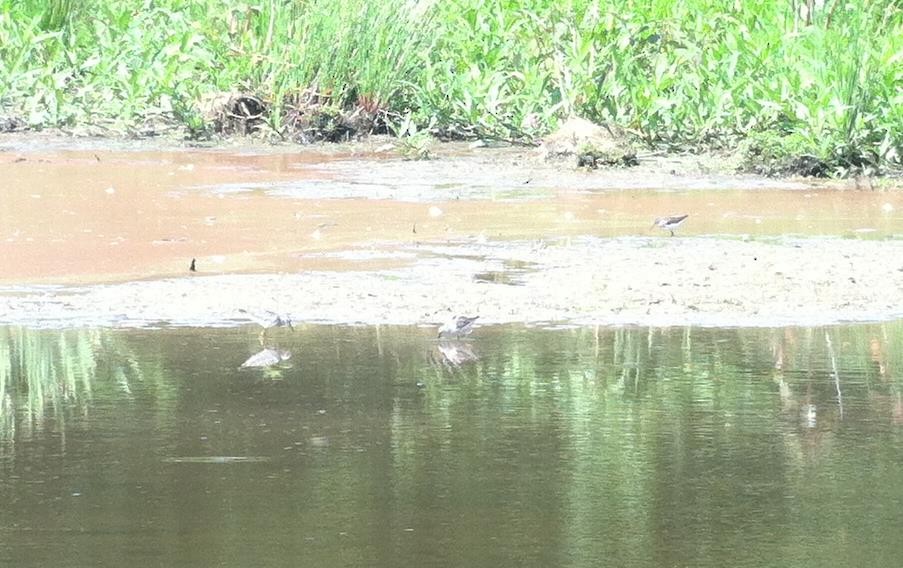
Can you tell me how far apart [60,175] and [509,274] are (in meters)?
4.36

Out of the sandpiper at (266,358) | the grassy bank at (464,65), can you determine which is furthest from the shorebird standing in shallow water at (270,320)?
the grassy bank at (464,65)

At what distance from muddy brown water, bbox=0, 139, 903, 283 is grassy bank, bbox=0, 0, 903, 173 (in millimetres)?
652

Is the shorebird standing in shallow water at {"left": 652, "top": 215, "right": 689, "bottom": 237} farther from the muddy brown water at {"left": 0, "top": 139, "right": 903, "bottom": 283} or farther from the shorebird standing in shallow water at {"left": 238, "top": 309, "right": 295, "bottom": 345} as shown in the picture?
the shorebird standing in shallow water at {"left": 238, "top": 309, "right": 295, "bottom": 345}

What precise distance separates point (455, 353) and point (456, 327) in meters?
0.25

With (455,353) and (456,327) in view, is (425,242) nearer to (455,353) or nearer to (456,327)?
(456,327)

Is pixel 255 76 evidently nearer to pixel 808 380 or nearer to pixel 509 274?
pixel 509 274

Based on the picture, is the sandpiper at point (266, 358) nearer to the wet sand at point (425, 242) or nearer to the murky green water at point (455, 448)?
the murky green water at point (455, 448)

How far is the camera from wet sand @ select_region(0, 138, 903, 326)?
6.39m

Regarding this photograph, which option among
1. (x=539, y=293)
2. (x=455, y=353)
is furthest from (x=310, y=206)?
(x=455, y=353)

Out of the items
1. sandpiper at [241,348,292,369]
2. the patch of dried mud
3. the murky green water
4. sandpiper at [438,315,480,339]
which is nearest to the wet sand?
the patch of dried mud

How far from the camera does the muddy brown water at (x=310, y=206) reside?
7746 millimetres

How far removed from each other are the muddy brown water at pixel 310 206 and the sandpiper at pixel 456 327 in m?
1.47

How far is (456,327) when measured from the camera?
581 cm

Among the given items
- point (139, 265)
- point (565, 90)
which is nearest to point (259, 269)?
point (139, 265)
